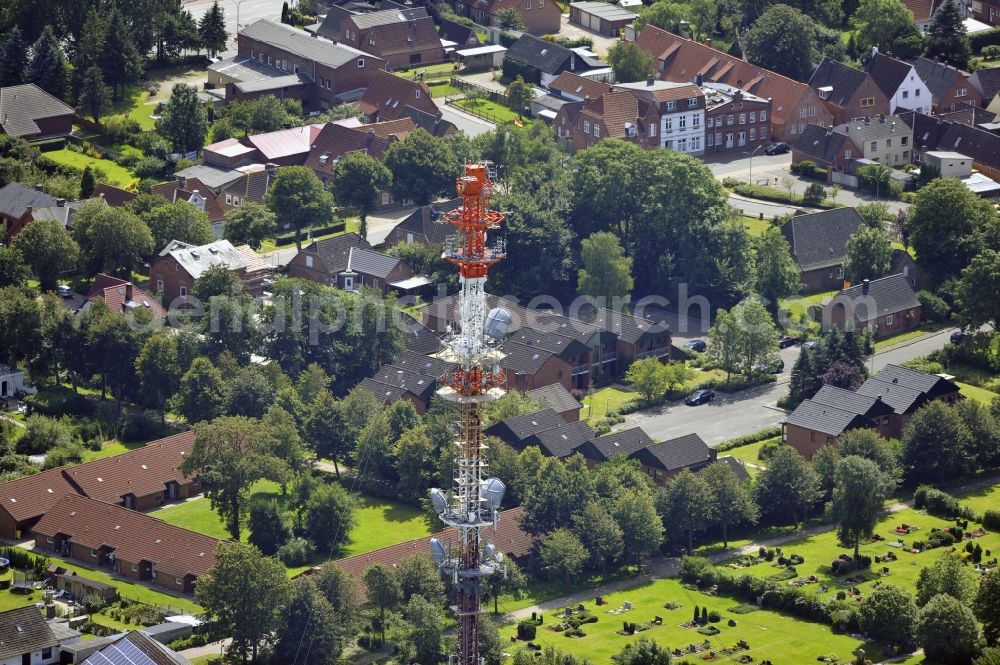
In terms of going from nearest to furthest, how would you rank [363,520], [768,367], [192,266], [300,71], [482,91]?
1. [363,520]
2. [768,367]
3. [192,266]
4. [300,71]
5. [482,91]

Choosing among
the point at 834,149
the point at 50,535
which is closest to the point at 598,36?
the point at 834,149

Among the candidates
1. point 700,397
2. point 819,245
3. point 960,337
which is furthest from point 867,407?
point 819,245

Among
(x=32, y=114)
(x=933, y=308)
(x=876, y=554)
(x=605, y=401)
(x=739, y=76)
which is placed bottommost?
(x=605, y=401)

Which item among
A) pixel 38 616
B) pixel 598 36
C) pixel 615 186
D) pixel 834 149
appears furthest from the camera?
pixel 598 36

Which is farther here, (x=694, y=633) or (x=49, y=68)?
(x=49, y=68)

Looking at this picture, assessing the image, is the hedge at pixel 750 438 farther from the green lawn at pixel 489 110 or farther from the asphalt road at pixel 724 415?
the green lawn at pixel 489 110

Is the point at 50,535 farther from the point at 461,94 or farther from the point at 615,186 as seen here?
the point at 461,94

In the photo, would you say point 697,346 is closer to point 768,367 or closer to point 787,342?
point 768,367
